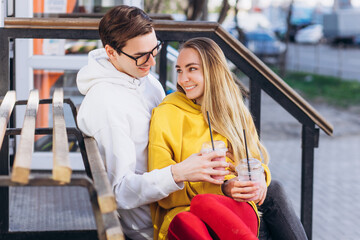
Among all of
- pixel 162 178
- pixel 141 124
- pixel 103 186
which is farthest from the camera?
pixel 141 124

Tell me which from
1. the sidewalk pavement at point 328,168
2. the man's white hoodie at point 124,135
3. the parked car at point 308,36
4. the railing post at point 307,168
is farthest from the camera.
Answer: the parked car at point 308,36

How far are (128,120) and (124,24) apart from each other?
1.33 feet

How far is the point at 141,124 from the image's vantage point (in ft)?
8.66

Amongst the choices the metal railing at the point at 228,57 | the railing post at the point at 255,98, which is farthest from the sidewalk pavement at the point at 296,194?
the railing post at the point at 255,98

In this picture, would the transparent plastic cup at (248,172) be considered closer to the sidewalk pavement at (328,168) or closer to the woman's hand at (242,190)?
the woman's hand at (242,190)

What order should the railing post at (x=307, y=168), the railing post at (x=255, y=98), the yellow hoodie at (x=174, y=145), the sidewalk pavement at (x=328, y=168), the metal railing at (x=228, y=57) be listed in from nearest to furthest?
the yellow hoodie at (x=174, y=145)
the metal railing at (x=228, y=57)
the railing post at (x=255, y=98)
the railing post at (x=307, y=168)
the sidewalk pavement at (x=328, y=168)

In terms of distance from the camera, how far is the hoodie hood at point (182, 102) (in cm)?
275

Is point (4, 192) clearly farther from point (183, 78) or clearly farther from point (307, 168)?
point (307, 168)

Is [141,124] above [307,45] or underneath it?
above

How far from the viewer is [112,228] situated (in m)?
1.72

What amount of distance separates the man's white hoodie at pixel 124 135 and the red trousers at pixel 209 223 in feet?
0.42

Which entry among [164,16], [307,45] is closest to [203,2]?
[164,16]

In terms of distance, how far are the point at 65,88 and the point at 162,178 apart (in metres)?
3.47

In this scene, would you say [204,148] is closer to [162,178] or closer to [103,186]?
[162,178]
